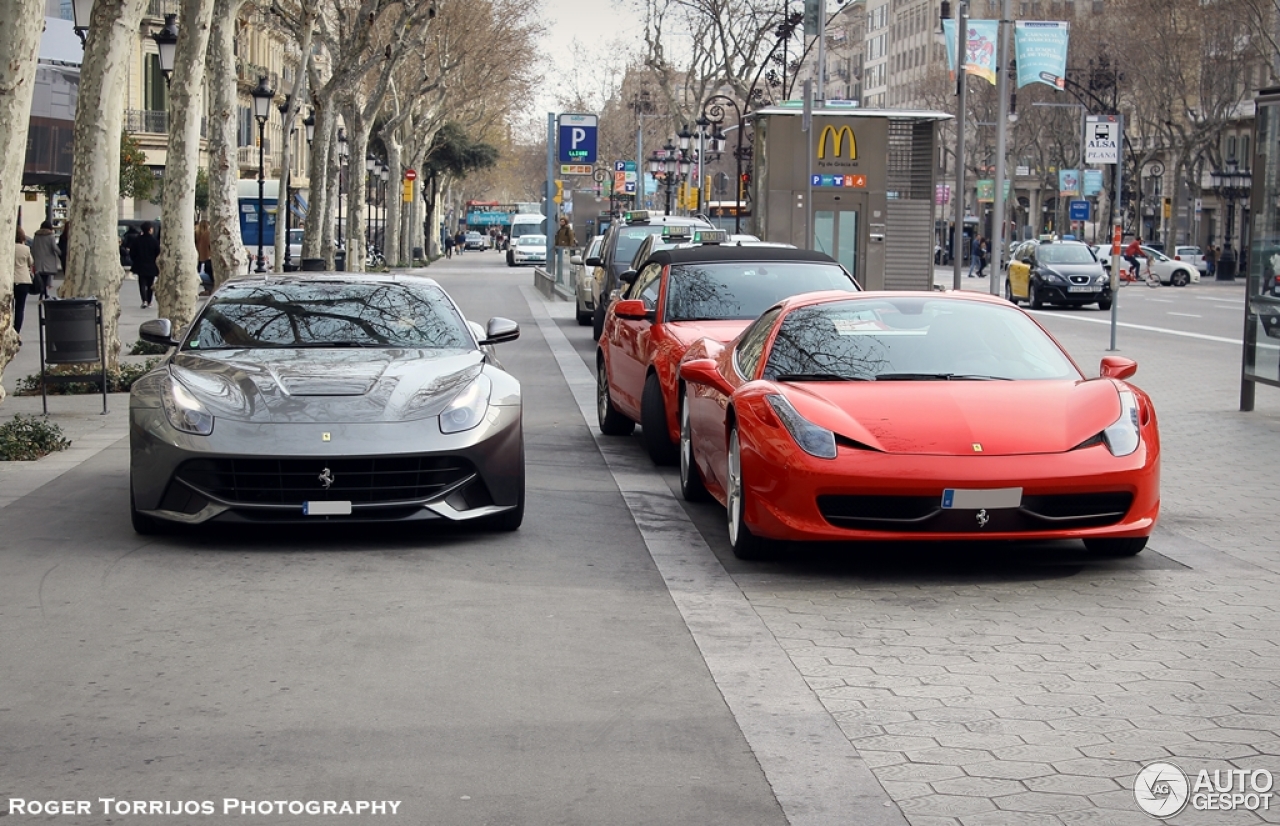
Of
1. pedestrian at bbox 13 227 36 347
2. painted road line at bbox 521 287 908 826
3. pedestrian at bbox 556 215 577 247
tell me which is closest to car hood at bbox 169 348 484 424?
painted road line at bbox 521 287 908 826

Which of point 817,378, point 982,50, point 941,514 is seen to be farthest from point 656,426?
point 982,50

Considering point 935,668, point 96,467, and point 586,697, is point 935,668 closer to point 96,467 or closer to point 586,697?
point 586,697

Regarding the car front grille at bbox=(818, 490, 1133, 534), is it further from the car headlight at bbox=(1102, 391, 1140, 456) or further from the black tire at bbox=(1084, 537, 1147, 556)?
the black tire at bbox=(1084, 537, 1147, 556)

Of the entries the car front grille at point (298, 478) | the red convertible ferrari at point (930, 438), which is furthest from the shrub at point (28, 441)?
the red convertible ferrari at point (930, 438)

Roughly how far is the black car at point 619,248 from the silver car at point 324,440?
15768 mm

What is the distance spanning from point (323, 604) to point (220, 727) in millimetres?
1883

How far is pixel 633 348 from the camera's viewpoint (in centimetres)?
1269

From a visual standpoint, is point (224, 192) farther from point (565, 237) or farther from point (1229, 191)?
point (1229, 191)

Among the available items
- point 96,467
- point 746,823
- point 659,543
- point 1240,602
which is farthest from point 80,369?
point 746,823

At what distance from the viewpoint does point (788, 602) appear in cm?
742

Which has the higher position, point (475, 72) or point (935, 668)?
point (475, 72)

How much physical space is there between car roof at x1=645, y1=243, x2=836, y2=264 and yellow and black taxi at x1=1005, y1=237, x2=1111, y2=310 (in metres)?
27.8
